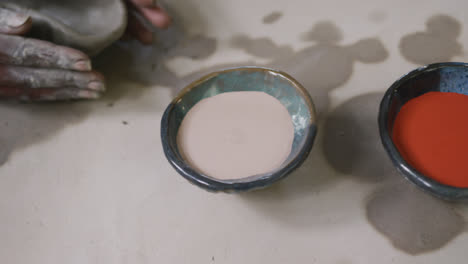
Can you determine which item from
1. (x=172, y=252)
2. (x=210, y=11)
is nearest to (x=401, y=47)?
(x=210, y=11)

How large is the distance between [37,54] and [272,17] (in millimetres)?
1042

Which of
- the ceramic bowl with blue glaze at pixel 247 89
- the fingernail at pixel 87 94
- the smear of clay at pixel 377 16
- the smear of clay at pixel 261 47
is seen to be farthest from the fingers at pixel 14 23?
the smear of clay at pixel 377 16

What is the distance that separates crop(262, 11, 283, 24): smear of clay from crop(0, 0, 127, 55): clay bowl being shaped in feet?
2.14

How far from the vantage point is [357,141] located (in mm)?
1221

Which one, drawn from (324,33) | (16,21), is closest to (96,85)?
(16,21)

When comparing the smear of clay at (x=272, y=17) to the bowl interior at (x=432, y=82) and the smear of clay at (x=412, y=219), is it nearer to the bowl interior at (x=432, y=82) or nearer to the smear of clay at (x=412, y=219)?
the bowl interior at (x=432, y=82)

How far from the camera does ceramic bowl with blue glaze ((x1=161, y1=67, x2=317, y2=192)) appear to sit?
0.95 metres

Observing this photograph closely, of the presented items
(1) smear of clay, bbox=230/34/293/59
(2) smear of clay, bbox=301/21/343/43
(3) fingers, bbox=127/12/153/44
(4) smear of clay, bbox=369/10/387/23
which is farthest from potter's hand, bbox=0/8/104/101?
(4) smear of clay, bbox=369/10/387/23

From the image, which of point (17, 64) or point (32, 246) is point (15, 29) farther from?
point (32, 246)

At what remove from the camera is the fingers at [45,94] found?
1.44 m

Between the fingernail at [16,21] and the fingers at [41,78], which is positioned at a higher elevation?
the fingernail at [16,21]

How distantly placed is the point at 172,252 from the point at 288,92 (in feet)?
2.01

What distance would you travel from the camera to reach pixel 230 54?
1.63 meters

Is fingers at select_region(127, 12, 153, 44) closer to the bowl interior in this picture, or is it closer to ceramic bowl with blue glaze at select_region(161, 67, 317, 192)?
ceramic bowl with blue glaze at select_region(161, 67, 317, 192)
